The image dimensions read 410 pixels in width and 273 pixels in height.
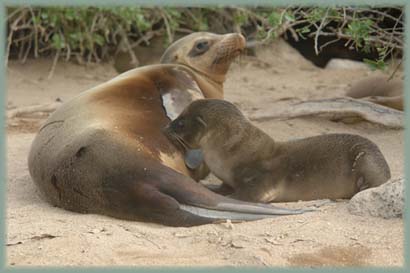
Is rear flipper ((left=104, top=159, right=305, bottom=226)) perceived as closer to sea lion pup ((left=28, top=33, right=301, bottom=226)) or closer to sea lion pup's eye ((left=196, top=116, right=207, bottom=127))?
sea lion pup ((left=28, top=33, right=301, bottom=226))

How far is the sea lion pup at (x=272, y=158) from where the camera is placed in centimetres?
476

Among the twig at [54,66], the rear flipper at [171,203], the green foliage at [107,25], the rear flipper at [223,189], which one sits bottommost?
the twig at [54,66]

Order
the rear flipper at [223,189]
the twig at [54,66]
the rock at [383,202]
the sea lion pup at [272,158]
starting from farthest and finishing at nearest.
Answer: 1. the twig at [54,66]
2. the rear flipper at [223,189]
3. the sea lion pup at [272,158]
4. the rock at [383,202]

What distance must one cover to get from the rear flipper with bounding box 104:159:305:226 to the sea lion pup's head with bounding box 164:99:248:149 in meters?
0.53

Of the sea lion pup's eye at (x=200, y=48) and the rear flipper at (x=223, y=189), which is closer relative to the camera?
the rear flipper at (x=223, y=189)

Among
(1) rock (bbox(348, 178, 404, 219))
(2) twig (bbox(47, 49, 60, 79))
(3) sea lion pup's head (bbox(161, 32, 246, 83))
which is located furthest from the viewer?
(2) twig (bbox(47, 49, 60, 79))

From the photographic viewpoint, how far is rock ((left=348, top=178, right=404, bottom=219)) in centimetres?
404

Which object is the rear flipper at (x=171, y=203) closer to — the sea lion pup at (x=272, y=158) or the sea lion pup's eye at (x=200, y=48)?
the sea lion pup at (x=272, y=158)

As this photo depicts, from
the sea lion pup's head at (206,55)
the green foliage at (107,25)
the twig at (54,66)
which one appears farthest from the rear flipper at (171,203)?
the twig at (54,66)

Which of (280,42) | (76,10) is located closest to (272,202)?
(76,10)

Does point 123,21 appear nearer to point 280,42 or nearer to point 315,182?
point 280,42

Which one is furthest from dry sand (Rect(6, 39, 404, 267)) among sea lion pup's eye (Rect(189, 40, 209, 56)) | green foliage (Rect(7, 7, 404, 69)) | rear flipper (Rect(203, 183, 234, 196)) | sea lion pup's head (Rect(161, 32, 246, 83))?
green foliage (Rect(7, 7, 404, 69))

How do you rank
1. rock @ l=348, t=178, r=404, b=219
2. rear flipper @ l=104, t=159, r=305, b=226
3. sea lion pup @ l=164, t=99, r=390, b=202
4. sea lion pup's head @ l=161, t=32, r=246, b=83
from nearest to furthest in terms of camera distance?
rock @ l=348, t=178, r=404, b=219 < rear flipper @ l=104, t=159, r=305, b=226 < sea lion pup @ l=164, t=99, r=390, b=202 < sea lion pup's head @ l=161, t=32, r=246, b=83

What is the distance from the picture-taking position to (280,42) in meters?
10.2
